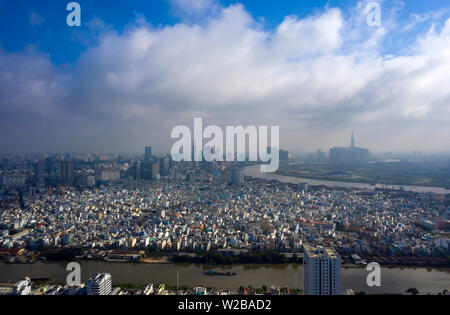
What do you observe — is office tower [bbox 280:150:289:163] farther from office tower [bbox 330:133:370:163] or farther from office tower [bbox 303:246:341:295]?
office tower [bbox 303:246:341:295]

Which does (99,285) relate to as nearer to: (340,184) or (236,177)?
(236,177)

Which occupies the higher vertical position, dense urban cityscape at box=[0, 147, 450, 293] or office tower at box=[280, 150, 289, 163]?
office tower at box=[280, 150, 289, 163]

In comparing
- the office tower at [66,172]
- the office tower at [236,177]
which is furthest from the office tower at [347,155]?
the office tower at [66,172]

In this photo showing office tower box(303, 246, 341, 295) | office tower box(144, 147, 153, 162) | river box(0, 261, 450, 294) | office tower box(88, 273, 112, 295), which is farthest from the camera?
office tower box(144, 147, 153, 162)

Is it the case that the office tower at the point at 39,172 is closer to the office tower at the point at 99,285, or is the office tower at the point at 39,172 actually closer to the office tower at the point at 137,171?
the office tower at the point at 137,171

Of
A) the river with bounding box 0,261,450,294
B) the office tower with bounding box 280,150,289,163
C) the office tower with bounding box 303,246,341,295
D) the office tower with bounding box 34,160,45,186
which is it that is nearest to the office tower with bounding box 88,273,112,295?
the river with bounding box 0,261,450,294

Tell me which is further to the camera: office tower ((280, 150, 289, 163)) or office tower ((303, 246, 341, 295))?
office tower ((280, 150, 289, 163))

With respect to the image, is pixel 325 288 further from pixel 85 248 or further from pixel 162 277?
pixel 85 248

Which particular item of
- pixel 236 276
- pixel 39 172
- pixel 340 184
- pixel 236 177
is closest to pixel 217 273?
pixel 236 276

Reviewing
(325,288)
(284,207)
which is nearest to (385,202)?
(284,207)
